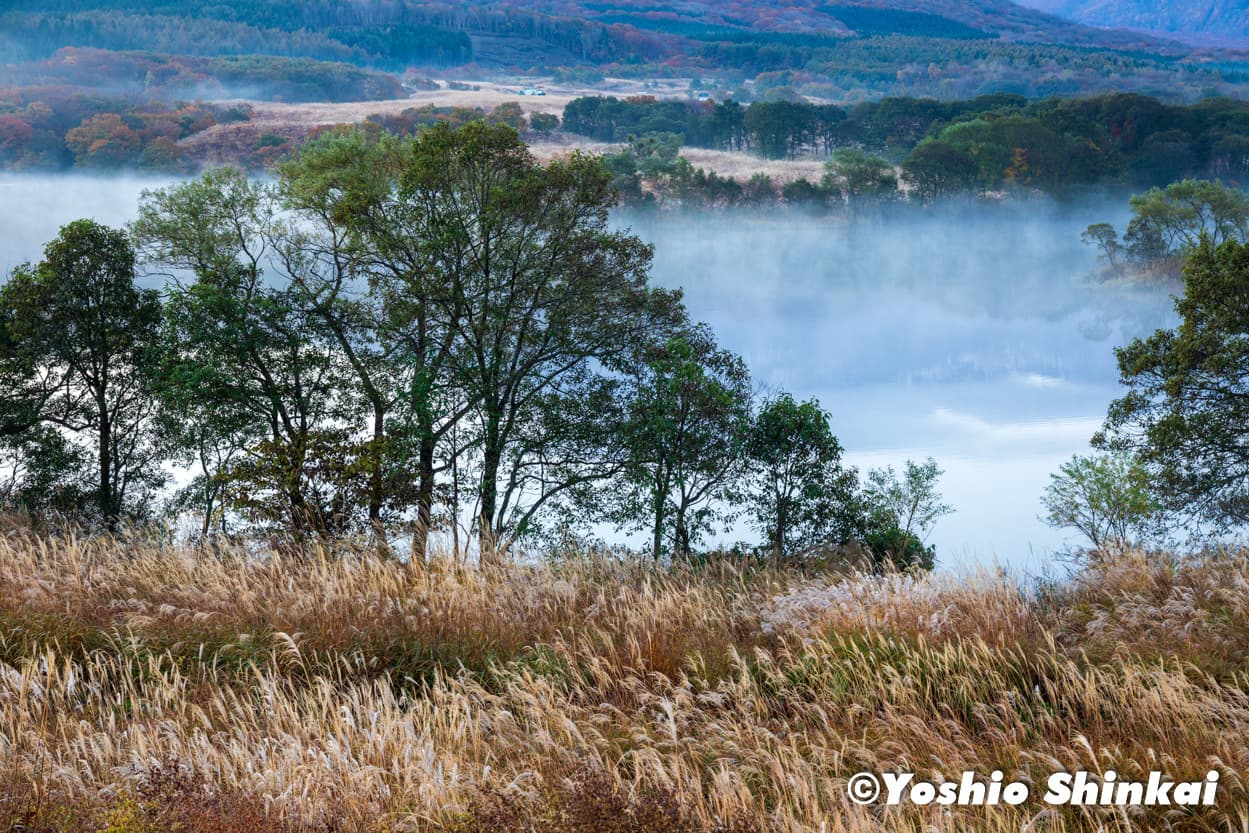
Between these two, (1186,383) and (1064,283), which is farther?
(1064,283)

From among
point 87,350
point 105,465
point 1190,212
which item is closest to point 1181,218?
point 1190,212

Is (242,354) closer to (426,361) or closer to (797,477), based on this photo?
(426,361)

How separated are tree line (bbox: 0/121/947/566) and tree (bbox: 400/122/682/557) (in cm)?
7

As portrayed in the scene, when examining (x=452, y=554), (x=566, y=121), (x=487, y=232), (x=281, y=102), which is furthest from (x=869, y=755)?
(x=281, y=102)

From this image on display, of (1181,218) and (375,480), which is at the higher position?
(1181,218)

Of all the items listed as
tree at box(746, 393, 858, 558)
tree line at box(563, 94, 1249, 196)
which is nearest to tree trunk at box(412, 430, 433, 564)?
tree at box(746, 393, 858, 558)

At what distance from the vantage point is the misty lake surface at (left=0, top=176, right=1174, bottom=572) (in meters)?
105

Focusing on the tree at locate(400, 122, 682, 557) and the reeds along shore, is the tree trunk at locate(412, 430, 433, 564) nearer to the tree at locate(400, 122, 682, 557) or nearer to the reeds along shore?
the tree at locate(400, 122, 682, 557)

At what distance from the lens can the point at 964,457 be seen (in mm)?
92812

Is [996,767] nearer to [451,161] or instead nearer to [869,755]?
[869,755]

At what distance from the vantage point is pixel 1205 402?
2731 cm

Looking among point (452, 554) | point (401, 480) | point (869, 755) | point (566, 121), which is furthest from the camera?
point (566, 121)

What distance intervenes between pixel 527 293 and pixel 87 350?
14282mm

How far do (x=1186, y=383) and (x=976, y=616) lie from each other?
2167 cm
